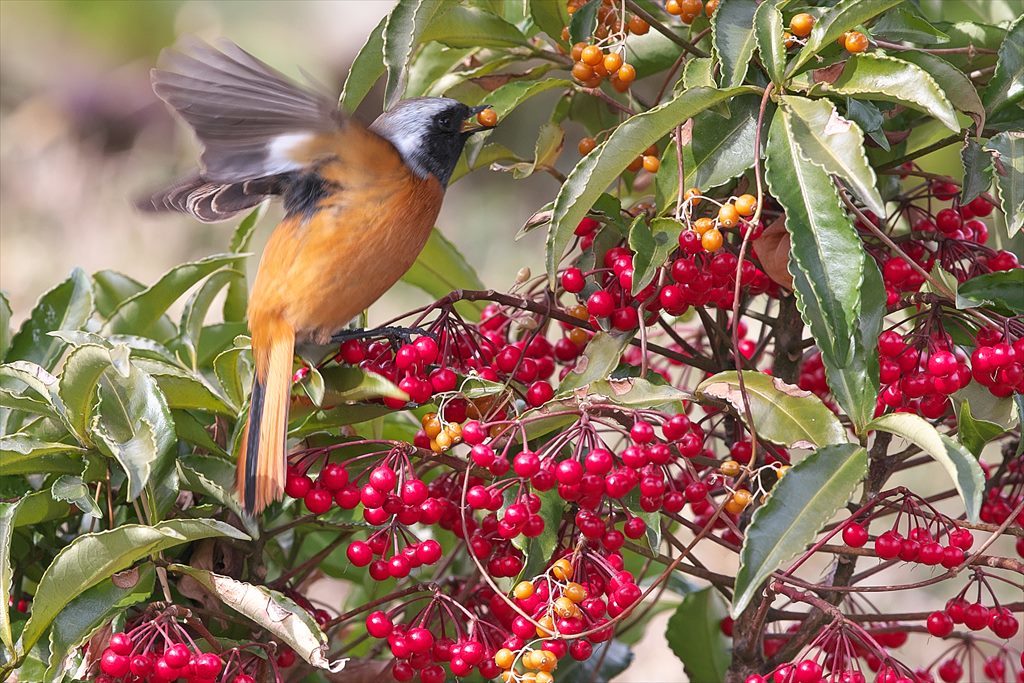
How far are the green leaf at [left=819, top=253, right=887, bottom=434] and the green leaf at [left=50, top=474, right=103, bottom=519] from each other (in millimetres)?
752

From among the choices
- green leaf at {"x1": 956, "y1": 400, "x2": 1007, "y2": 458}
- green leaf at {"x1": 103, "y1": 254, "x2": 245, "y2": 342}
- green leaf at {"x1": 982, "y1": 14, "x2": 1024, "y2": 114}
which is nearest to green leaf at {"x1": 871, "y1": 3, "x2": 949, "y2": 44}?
green leaf at {"x1": 982, "y1": 14, "x2": 1024, "y2": 114}

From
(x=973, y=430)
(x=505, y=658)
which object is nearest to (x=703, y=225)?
(x=973, y=430)

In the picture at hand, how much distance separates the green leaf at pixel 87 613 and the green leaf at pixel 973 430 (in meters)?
0.87

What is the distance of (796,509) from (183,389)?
0.70 m

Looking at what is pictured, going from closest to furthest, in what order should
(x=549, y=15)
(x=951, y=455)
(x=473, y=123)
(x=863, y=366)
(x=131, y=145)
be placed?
1. (x=951, y=455)
2. (x=863, y=366)
3. (x=549, y=15)
4. (x=473, y=123)
5. (x=131, y=145)

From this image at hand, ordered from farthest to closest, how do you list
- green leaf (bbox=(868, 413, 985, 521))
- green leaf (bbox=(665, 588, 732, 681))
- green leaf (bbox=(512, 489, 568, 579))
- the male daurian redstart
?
green leaf (bbox=(665, 588, 732, 681))
the male daurian redstart
green leaf (bbox=(512, 489, 568, 579))
green leaf (bbox=(868, 413, 985, 521))

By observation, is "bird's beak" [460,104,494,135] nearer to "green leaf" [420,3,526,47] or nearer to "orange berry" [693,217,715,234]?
"green leaf" [420,3,526,47]

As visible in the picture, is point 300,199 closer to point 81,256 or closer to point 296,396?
point 296,396

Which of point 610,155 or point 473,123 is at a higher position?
point 473,123

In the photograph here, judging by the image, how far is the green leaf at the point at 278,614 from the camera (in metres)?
1.11

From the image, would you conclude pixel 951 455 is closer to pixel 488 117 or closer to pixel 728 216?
pixel 728 216

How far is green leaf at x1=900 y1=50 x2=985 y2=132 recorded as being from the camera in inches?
45.5

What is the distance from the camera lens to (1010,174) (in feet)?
3.74

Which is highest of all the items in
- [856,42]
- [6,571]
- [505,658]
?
[856,42]
